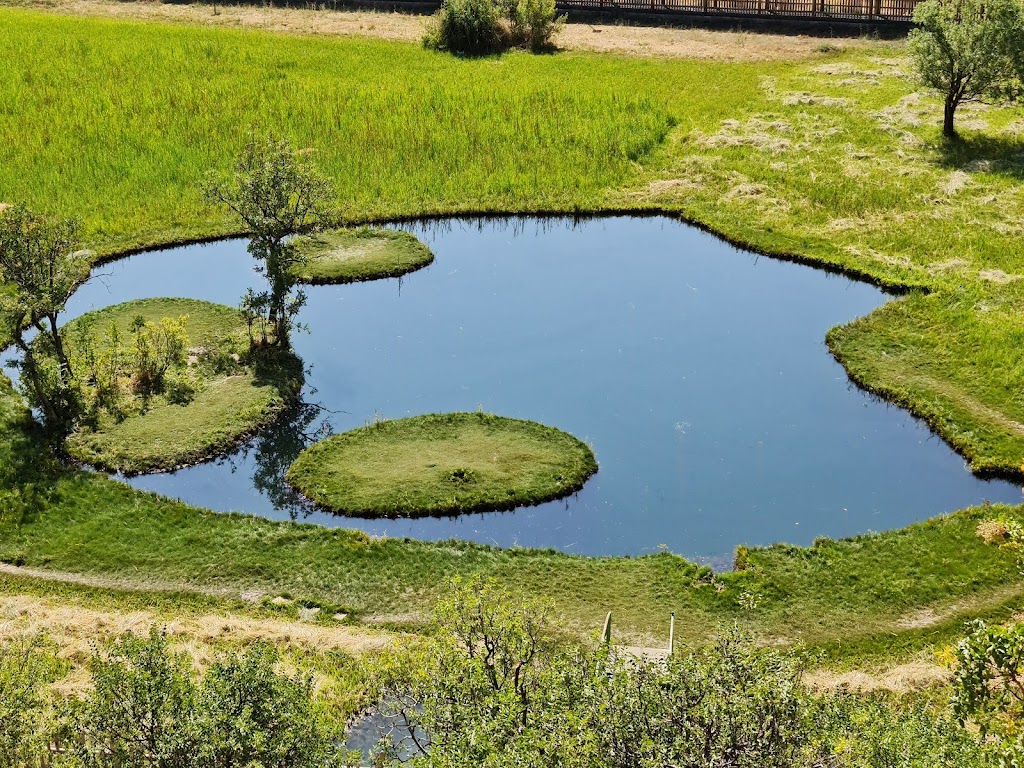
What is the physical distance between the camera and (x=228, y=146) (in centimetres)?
3959

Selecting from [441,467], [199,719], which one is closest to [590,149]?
[441,467]

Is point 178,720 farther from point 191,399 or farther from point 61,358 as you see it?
point 61,358

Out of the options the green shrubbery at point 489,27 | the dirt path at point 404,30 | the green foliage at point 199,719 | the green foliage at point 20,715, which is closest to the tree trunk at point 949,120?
the dirt path at point 404,30

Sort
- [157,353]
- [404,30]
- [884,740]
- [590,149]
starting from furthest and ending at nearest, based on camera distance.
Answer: [404,30]
[590,149]
[157,353]
[884,740]

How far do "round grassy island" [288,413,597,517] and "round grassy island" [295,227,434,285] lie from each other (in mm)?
8458

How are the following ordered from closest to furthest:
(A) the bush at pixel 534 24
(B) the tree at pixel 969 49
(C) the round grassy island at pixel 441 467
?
(C) the round grassy island at pixel 441 467 < (B) the tree at pixel 969 49 < (A) the bush at pixel 534 24

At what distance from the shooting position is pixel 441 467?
76.2 ft

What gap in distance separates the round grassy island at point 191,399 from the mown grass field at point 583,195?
1320 mm

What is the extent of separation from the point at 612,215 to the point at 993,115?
16172 mm

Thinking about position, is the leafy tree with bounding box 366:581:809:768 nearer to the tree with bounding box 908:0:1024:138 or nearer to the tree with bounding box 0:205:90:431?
the tree with bounding box 0:205:90:431

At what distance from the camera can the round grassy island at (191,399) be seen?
2388cm

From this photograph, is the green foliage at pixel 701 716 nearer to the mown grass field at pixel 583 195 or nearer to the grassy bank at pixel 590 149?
the mown grass field at pixel 583 195

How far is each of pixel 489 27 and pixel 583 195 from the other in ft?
57.4

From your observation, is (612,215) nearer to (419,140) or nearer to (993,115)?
(419,140)
